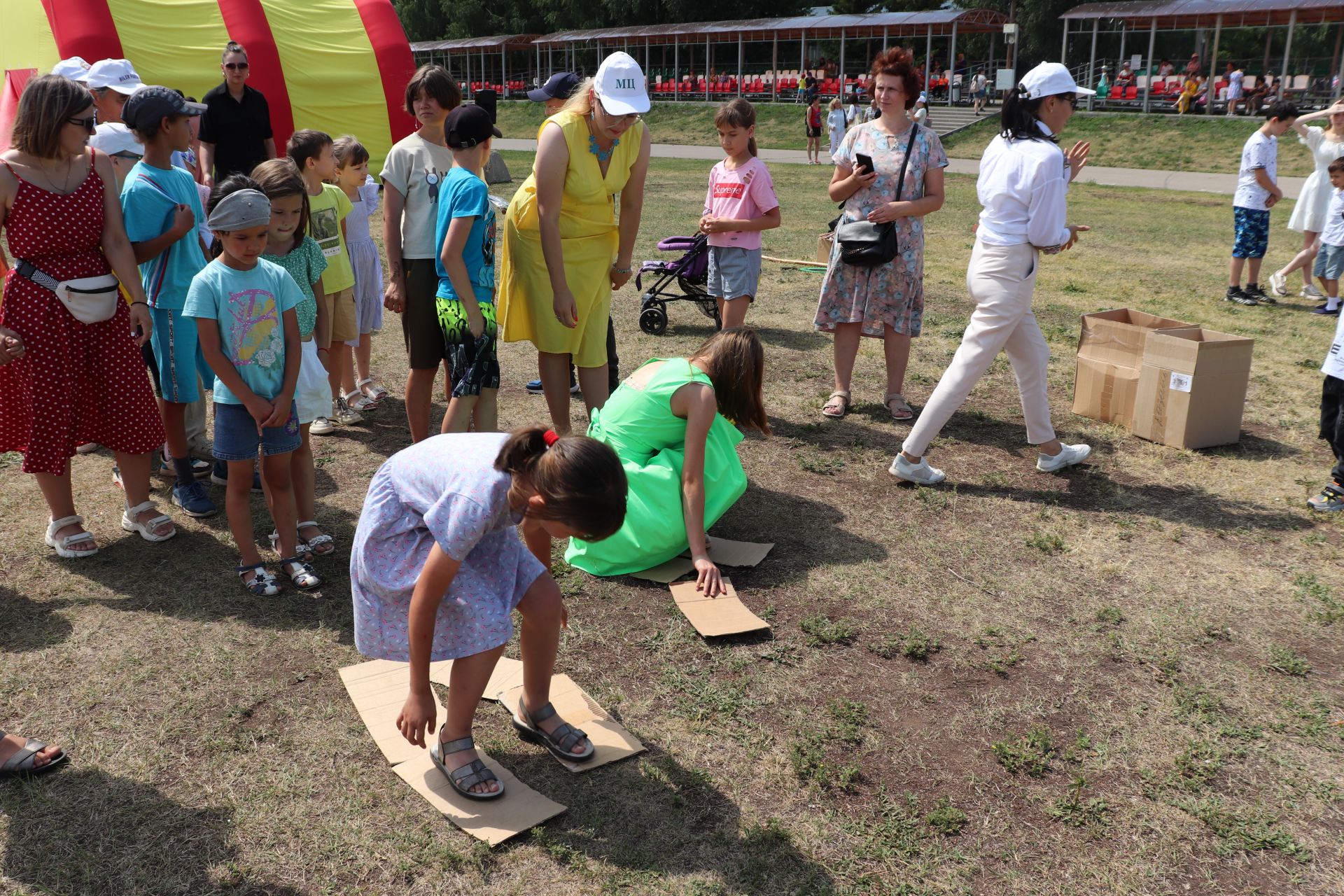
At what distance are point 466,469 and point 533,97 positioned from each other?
4916 millimetres

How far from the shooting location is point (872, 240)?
5.83 meters

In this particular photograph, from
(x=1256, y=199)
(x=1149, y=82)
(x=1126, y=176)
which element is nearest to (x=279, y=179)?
(x=1256, y=199)

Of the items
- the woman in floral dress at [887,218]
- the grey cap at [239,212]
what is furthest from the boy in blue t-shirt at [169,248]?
the woman in floral dress at [887,218]

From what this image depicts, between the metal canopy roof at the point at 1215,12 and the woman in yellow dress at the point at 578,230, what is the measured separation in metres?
34.6

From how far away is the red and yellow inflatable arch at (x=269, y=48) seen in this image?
10023 mm

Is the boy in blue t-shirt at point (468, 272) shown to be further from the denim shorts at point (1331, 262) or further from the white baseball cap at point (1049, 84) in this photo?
the denim shorts at point (1331, 262)

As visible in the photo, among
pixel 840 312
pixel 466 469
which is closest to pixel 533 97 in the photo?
pixel 840 312

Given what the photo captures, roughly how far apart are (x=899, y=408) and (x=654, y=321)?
2743 millimetres

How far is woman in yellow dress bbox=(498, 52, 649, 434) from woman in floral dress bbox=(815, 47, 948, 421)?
4.73ft

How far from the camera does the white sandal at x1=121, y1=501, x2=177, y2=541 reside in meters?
4.49

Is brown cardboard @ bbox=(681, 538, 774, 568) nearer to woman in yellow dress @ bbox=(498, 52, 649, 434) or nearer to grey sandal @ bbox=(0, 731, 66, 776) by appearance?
woman in yellow dress @ bbox=(498, 52, 649, 434)

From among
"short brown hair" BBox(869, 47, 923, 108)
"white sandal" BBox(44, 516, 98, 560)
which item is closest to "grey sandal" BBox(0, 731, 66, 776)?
"white sandal" BBox(44, 516, 98, 560)

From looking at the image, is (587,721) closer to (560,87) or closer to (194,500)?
(194,500)

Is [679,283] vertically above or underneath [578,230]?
underneath
